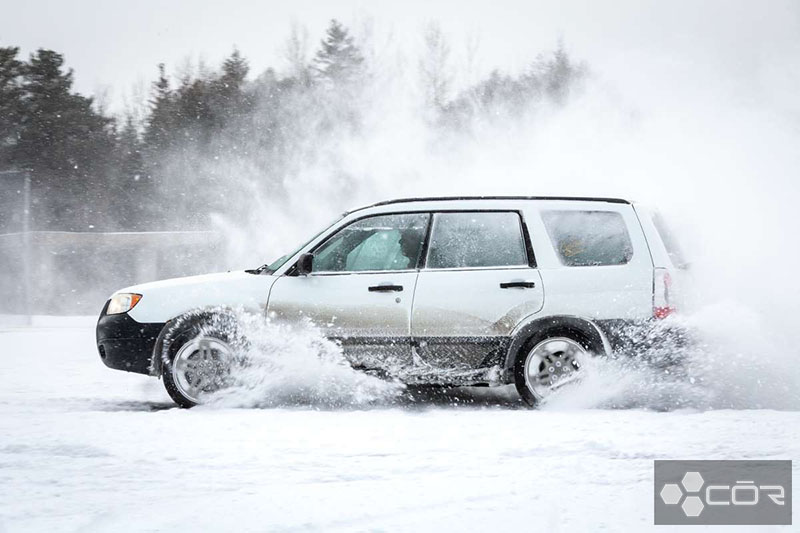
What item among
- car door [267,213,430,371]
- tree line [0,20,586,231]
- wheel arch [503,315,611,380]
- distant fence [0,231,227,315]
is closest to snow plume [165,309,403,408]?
car door [267,213,430,371]

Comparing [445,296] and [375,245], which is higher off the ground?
[375,245]

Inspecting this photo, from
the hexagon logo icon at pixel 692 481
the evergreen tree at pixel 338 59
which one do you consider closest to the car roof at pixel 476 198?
the hexagon logo icon at pixel 692 481

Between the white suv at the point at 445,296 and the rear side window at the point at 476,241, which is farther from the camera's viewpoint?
the rear side window at the point at 476,241

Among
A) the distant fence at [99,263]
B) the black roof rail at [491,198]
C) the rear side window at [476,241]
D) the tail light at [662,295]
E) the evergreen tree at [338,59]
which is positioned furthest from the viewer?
the evergreen tree at [338,59]

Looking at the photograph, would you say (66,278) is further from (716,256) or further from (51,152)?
(716,256)

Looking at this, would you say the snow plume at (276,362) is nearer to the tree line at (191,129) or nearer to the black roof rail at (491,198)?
the black roof rail at (491,198)

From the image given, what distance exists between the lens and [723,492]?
17.2 feet

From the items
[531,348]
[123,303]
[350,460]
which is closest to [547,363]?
[531,348]

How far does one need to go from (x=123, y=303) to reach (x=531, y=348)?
10.9 ft

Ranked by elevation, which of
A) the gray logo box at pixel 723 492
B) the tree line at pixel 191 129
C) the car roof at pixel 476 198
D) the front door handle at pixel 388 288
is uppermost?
the tree line at pixel 191 129

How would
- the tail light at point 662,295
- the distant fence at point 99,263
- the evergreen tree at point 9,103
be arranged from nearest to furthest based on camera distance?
1. the tail light at point 662,295
2. the distant fence at point 99,263
3. the evergreen tree at point 9,103

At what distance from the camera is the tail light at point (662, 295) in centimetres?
773

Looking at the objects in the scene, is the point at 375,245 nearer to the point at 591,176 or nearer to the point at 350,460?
the point at 350,460

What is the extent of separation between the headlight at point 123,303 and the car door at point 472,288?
2283mm
